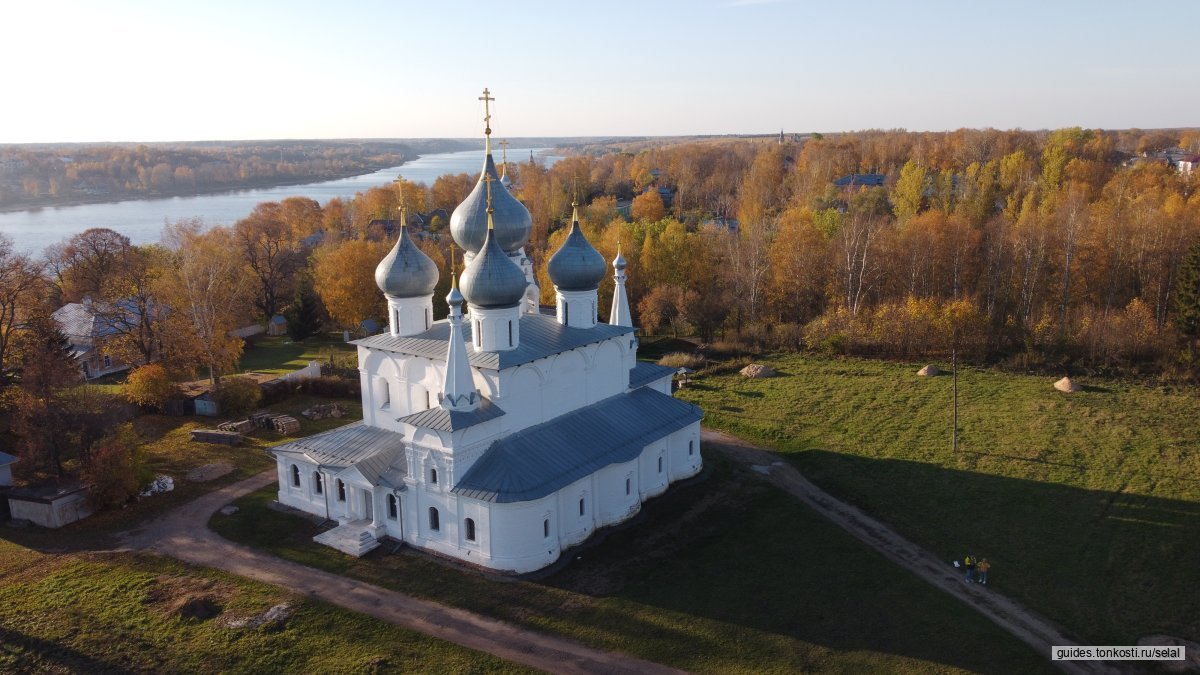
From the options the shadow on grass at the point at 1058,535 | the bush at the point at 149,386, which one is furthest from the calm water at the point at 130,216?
the shadow on grass at the point at 1058,535

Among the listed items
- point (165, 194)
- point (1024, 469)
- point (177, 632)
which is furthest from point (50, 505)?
point (165, 194)

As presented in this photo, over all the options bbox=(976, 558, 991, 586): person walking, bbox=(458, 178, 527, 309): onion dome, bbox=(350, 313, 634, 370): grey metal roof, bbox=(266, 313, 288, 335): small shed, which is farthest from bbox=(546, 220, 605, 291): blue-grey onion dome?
Answer: bbox=(266, 313, 288, 335): small shed

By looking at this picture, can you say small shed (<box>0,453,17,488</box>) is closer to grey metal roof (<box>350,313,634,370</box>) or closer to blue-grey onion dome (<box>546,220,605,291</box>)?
grey metal roof (<box>350,313,634,370</box>)

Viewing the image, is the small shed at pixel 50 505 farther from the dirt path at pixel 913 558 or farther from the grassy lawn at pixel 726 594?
the dirt path at pixel 913 558

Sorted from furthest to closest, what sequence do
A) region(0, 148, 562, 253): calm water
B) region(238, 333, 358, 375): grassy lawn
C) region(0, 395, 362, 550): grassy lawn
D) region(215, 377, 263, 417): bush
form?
region(0, 148, 562, 253): calm water → region(238, 333, 358, 375): grassy lawn → region(215, 377, 263, 417): bush → region(0, 395, 362, 550): grassy lawn

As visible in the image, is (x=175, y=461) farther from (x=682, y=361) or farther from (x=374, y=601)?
(x=682, y=361)

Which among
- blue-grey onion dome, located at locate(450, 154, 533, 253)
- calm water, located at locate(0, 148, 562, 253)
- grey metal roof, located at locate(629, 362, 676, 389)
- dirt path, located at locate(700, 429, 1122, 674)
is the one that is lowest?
dirt path, located at locate(700, 429, 1122, 674)

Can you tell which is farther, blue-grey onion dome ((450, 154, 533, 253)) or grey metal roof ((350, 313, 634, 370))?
blue-grey onion dome ((450, 154, 533, 253))
